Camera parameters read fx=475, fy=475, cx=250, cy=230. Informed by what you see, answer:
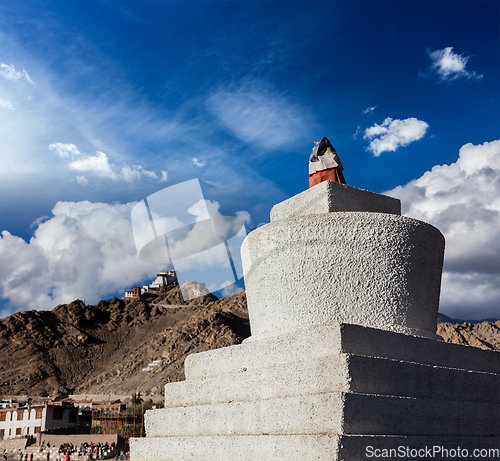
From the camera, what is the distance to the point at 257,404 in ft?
18.2

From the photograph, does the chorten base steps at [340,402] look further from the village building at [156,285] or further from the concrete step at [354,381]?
the village building at [156,285]

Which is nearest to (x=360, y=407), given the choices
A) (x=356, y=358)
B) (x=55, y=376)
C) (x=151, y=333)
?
(x=356, y=358)

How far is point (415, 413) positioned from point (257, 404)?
1.76 meters

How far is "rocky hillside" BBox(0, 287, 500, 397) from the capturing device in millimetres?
56219

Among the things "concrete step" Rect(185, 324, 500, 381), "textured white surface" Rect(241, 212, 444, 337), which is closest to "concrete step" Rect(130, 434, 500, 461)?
"concrete step" Rect(185, 324, 500, 381)

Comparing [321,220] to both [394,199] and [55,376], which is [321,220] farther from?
[55,376]

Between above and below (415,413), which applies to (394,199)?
above

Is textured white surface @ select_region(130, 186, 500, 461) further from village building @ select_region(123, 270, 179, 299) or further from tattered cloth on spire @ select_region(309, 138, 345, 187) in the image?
village building @ select_region(123, 270, 179, 299)

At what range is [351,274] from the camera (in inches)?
251

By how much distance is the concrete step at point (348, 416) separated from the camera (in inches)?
189

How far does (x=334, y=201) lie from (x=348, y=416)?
339 centimetres

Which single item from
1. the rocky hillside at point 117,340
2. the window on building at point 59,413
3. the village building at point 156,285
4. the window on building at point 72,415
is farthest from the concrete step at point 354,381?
the village building at point 156,285

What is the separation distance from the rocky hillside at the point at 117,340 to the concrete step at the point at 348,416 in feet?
147

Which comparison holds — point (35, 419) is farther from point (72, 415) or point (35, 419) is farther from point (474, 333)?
point (474, 333)
